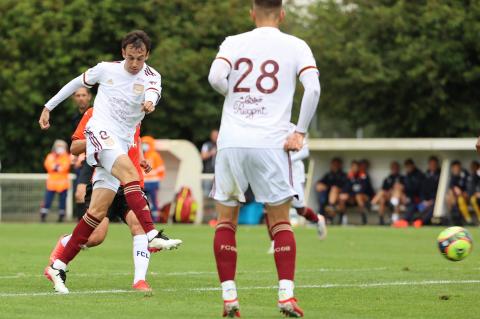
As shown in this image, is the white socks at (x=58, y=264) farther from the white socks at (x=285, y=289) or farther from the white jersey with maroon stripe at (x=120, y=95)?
the white socks at (x=285, y=289)

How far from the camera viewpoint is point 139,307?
959 cm

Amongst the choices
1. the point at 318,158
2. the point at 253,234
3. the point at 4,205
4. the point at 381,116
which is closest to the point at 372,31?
the point at 381,116

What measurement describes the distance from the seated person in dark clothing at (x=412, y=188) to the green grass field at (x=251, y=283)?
34.5 feet

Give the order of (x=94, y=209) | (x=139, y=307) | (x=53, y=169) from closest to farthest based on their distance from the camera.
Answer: (x=139, y=307) < (x=94, y=209) < (x=53, y=169)

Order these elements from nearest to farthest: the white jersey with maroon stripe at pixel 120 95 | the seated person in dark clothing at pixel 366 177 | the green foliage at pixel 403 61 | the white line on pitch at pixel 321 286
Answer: the white line on pitch at pixel 321 286 → the white jersey with maroon stripe at pixel 120 95 → the seated person in dark clothing at pixel 366 177 → the green foliage at pixel 403 61

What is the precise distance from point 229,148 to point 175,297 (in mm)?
2147

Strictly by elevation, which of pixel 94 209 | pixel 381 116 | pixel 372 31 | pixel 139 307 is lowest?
pixel 139 307

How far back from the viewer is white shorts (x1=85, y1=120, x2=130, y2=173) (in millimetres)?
11086

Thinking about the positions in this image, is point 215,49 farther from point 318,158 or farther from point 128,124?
point 128,124

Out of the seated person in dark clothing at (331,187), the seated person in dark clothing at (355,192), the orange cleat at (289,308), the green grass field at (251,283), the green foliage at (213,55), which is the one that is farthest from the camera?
the green foliage at (213,55)

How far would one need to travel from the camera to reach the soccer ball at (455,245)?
11.6 meters

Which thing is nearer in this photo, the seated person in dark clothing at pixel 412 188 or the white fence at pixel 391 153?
the white fence at pixel 391 153

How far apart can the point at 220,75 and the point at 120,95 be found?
2.77 metres

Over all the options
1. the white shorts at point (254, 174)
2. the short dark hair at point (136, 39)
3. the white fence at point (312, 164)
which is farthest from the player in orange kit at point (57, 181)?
the white shorts at point (254, 174)
